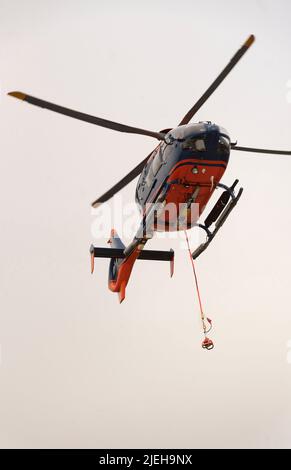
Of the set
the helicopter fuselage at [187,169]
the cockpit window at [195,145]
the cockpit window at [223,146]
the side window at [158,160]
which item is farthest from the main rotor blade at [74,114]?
the cockpit window at [223,146]

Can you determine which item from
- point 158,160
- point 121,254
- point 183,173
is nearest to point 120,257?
point 121,254

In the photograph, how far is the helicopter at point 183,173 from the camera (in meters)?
18.2

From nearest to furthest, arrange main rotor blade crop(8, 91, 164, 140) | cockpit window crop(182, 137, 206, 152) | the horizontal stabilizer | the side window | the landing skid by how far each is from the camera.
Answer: main rotor blade crop(8, 91, 164, 140), cockpit window crop(182, 137, 206, 152), the landing skid, the side window, the horizontal stabilizer

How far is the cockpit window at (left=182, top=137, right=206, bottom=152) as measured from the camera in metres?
18.1

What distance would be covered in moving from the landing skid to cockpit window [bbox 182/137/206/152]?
1286mm

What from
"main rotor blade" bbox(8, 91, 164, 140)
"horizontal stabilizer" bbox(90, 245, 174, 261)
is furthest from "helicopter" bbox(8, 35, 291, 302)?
"horizontal stabilizer" bbox(90, 245, 174, 261)

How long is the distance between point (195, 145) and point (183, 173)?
0.83 meters

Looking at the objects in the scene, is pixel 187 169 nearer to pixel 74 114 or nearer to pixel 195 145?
pixel 195 145

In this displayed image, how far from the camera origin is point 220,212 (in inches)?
755

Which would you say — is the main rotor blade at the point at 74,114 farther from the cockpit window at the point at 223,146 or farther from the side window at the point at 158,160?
the cockpit window at the point at 223,146

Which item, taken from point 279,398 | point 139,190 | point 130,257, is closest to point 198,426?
point 279,398

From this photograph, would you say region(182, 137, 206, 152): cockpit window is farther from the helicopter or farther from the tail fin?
the tail fin

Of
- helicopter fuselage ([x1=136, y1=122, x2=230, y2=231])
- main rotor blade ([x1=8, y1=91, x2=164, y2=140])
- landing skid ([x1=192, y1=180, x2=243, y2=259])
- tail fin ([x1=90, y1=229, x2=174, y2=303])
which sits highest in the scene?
main rotor blade ([x1=8, y1=91, x2=164, y2=140])
